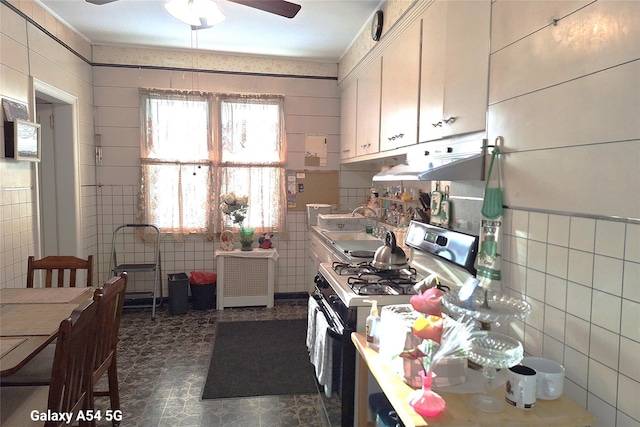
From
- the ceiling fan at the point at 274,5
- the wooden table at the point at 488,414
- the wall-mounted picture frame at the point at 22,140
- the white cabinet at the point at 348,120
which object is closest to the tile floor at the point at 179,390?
the wooden table at the point at 488,414

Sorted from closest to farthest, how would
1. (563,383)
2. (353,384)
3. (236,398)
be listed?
(563,383), (353,384), (236,398)

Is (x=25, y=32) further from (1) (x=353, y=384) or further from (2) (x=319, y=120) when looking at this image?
(1) (x=353, y=384)

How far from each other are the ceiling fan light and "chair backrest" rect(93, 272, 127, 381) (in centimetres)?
136

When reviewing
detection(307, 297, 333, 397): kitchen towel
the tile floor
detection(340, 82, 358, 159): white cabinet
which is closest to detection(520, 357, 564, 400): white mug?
detection(307, 297, 333, 397): kitchen towel

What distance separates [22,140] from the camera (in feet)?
8.93

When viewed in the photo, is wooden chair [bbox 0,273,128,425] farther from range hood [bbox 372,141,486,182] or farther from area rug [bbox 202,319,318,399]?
range hood [bbox 372,141,486,182]

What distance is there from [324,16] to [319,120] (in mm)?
1432

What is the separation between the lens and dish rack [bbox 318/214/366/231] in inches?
149

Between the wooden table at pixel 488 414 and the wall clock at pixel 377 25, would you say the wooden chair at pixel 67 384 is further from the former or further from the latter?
the wall clock at pixel 377 25

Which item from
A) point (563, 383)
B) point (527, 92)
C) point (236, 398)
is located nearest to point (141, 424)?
point (236, 398)

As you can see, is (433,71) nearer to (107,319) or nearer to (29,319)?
(107,319)


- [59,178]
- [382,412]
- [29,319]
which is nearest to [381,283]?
[382,412]

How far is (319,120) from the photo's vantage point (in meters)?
4.55

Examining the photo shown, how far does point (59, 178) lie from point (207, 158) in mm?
1326
